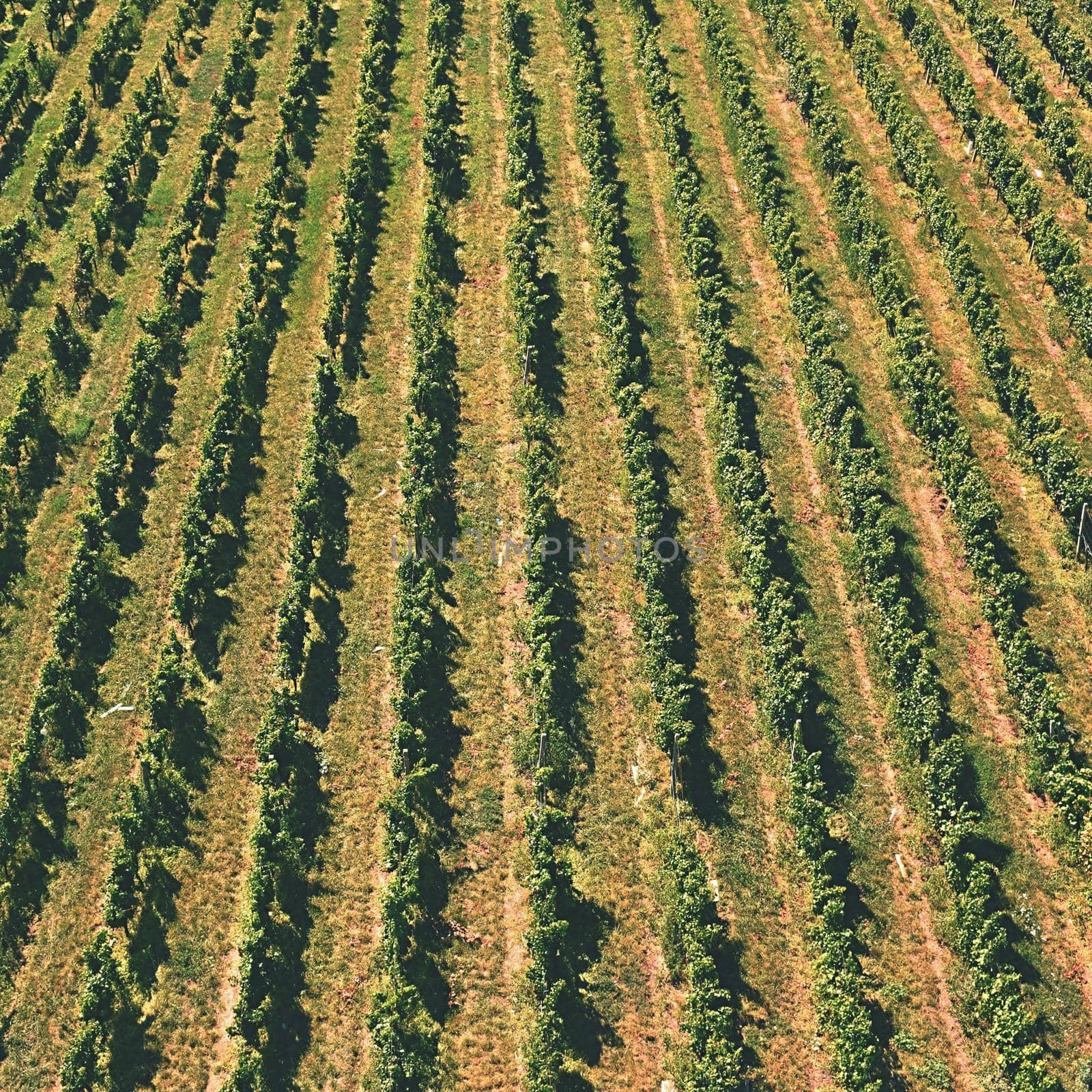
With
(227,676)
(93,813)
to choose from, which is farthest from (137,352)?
(93,813)

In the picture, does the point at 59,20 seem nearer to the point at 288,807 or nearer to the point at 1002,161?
the point at 1002,161

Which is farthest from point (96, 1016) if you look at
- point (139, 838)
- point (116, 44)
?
point (116, 44)

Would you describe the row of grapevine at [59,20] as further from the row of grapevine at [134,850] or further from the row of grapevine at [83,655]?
the row of grapevine at [134,850]

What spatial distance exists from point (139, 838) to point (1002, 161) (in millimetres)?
49551

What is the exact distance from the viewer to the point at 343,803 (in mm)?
39750

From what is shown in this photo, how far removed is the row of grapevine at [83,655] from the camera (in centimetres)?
3756

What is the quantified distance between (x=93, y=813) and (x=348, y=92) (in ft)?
145

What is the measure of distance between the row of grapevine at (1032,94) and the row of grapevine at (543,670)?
84.0 feet

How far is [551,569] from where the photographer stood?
4572cm

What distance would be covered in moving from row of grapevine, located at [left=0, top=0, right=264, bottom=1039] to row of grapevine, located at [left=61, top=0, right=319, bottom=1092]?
0.11 m

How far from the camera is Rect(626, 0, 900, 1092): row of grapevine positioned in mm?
35250

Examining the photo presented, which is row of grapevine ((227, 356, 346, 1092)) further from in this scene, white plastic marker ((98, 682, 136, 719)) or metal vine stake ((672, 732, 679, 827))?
metal vine stake ((672, 732, 679, 827))

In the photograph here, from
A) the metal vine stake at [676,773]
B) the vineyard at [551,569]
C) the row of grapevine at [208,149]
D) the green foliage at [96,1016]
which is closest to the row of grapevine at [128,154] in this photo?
the vineyard at [551,569]

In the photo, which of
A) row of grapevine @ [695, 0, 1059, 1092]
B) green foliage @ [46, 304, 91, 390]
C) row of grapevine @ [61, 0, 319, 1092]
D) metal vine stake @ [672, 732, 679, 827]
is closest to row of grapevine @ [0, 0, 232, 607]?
green foliage @ [46, 304, 91, 390]
